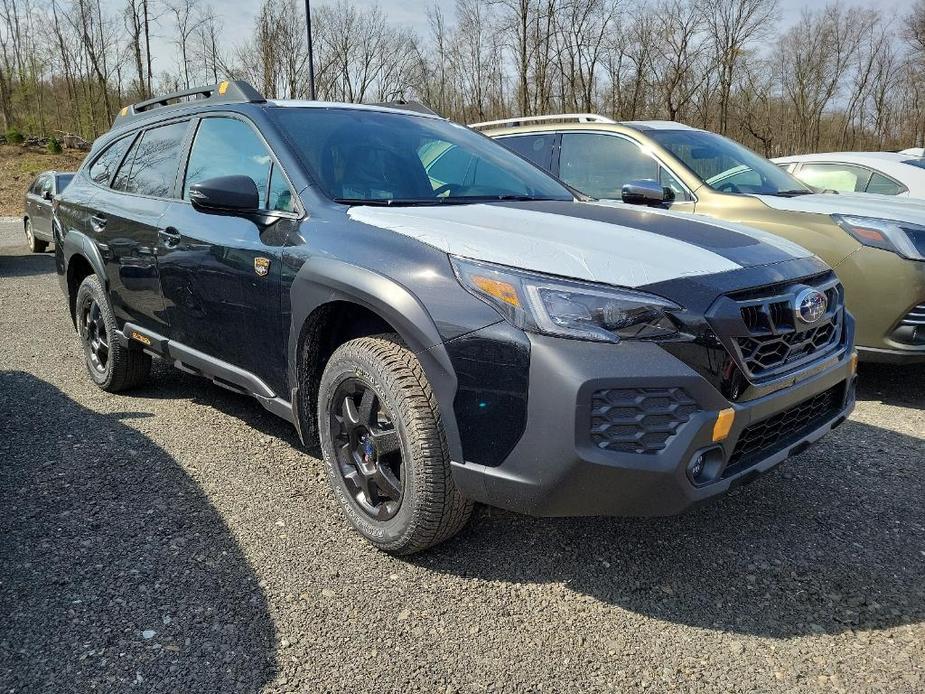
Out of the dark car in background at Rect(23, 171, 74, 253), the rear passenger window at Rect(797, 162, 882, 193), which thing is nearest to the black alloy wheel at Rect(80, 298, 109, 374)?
the rear passenger window at Rect(797, 162, 882, 193)

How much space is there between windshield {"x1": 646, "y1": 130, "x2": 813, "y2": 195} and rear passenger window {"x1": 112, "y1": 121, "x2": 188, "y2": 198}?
3378 mm

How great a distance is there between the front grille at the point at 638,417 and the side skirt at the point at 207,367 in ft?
4.72

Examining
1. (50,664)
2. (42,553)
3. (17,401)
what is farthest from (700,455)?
(17,401)

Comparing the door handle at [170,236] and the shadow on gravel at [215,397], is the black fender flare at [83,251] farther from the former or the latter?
the door handle at [170,236]

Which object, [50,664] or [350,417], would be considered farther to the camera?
[350,417]

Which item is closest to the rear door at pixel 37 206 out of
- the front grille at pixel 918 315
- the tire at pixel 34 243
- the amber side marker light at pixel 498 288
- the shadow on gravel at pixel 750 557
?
the tire at pixel 34 243

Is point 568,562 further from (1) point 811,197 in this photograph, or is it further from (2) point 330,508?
(1) point 811,197

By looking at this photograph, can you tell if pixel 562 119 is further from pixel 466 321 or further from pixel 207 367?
pixel 466 321

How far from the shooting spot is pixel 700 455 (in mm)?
2145

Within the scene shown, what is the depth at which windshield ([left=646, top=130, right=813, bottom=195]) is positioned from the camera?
5.29 m

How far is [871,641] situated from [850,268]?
2.81 metres

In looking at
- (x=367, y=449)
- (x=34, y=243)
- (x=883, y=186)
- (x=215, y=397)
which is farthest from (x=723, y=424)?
(x=34, y=243)

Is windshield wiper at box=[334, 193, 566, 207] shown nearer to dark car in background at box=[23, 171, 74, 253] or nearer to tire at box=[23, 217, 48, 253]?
dark car in background at box=[23, 171, 74, 253]

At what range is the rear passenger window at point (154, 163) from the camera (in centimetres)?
382
